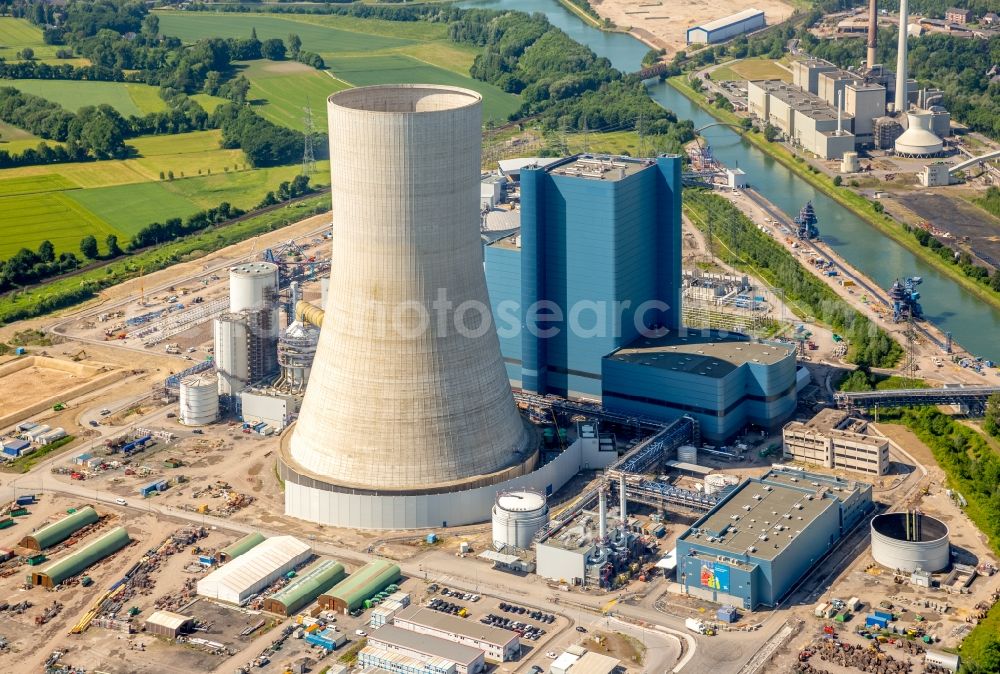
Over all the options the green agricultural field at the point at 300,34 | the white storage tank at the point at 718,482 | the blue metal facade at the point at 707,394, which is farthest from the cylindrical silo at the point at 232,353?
the green agricultural field at the point at 300,34

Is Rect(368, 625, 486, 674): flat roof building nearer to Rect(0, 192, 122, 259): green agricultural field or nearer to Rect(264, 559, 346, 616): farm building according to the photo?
Rect(264, 559, 346, 616): farm building

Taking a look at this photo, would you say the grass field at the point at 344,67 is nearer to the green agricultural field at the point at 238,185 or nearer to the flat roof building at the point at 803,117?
the green agricultural field at the point at 238,185

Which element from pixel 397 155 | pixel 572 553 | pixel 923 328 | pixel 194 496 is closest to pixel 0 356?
pixel 194 496

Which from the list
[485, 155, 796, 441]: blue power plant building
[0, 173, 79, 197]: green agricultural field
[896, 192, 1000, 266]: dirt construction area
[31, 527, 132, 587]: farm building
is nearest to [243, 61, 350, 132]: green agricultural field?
[0, 173, 79, 197]: green agricultural field

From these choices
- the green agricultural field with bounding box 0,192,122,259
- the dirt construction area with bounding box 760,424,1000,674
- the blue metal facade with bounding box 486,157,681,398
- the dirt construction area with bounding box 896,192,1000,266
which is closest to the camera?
the dirt construction area with bounding box 760,424,1000,674

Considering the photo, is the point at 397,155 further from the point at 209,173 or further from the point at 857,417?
the point at 209,173

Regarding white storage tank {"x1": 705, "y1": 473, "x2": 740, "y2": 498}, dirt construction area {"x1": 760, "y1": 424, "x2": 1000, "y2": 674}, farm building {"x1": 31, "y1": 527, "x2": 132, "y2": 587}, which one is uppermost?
white storage tank {"x1": 705, "y1": 473, "x2": 740, "y2": 498}
